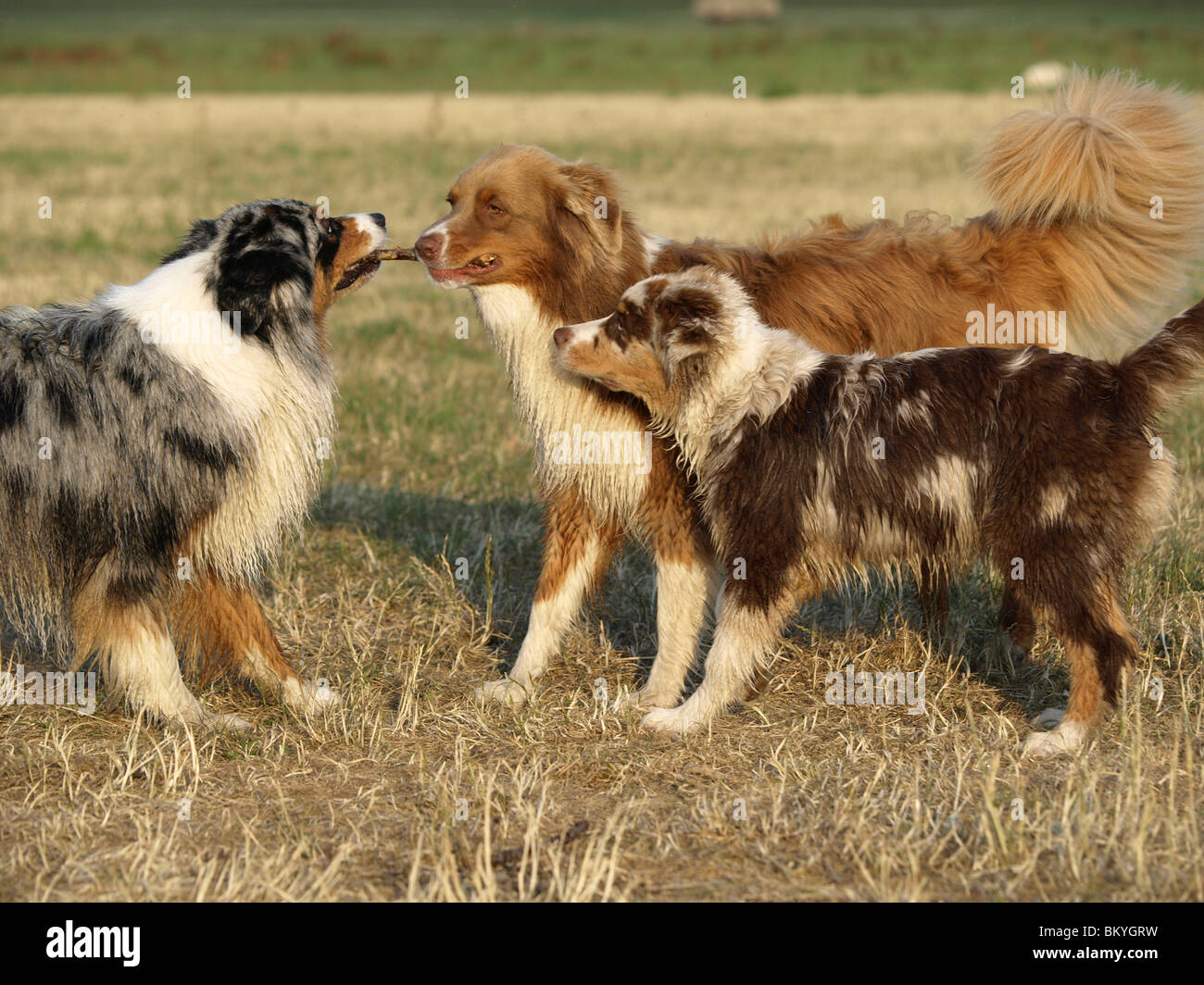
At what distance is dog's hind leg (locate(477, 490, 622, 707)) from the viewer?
560cm

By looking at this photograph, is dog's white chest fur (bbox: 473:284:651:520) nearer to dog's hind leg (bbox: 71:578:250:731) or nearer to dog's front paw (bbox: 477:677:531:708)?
dog's front paw (bbox: 477:677:531:708)

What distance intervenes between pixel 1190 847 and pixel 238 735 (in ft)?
11.3

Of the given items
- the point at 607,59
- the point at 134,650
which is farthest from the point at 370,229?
the point at 607,59

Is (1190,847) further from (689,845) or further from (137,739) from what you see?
(137,739)

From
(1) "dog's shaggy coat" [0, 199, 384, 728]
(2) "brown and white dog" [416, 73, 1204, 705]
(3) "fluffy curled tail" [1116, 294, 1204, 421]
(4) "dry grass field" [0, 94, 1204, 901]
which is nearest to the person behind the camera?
(4) "dry grass field" [0, 94, 1204, 901]

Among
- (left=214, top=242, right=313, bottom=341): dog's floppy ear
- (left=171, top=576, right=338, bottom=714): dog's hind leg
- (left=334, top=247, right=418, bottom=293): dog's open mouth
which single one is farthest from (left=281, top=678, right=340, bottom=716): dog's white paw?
(left=334, top=247, right=418, bottom=293): dog's open mouth

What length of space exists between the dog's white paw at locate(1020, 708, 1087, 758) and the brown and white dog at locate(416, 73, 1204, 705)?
125 centimetres

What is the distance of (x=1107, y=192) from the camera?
587 cm

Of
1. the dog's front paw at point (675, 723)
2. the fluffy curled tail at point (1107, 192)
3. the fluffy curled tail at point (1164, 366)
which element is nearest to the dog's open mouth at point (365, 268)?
the dog's front paw at point (675, 723)

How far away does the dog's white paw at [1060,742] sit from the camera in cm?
480

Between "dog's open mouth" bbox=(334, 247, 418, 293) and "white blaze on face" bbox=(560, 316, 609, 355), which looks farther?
"dog's open mouth" bbox=(334, 247, 418, 293)

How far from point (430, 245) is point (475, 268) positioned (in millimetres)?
200

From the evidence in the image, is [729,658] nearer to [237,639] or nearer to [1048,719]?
[1048,719]

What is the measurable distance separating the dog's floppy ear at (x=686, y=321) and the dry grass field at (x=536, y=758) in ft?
4.93
